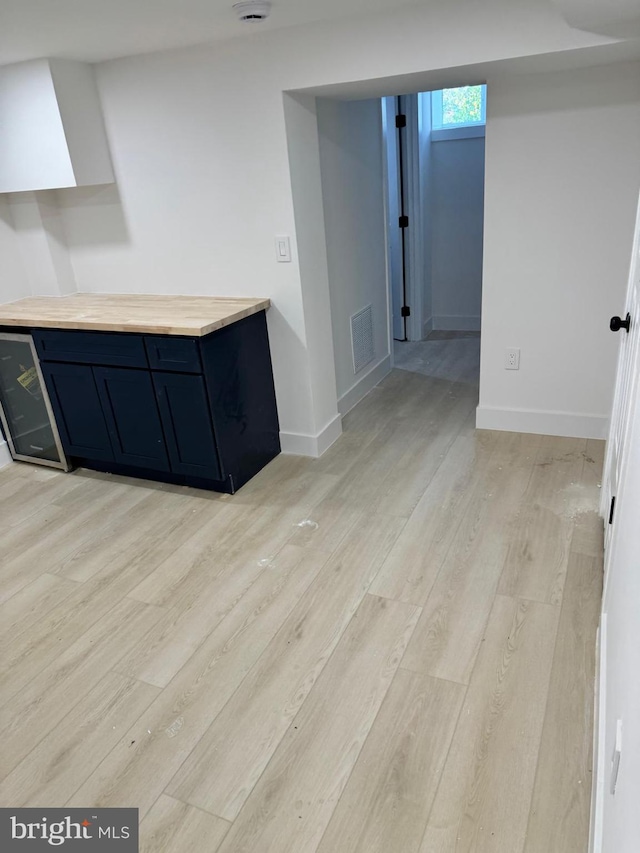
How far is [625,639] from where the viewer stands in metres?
1.17

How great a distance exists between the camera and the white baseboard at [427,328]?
17.5 feet

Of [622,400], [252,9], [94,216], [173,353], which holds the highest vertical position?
[252,9]

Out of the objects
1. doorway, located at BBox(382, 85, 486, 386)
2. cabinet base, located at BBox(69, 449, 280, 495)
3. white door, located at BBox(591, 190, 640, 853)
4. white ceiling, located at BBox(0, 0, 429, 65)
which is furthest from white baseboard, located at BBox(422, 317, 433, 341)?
white door, located at BBox(591, 190, 640, 853)

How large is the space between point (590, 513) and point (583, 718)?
110 cm

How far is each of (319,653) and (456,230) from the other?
423cm

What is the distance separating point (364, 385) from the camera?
13.5 ft

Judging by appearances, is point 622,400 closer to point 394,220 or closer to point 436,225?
point 394,220

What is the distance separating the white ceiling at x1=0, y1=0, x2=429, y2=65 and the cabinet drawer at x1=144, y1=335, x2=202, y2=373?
1214 mm

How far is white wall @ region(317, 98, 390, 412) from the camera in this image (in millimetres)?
3418

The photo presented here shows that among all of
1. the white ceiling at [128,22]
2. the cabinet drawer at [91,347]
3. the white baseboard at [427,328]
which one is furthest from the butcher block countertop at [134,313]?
the white baseboard at [427,328]

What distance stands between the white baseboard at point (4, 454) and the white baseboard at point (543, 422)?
274cm

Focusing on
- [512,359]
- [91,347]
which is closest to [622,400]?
[512,359]

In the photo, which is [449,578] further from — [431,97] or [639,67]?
[431,97]

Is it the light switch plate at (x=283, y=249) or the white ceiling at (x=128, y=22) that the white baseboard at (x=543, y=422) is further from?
the white ceiling at (x=128, y=22)
